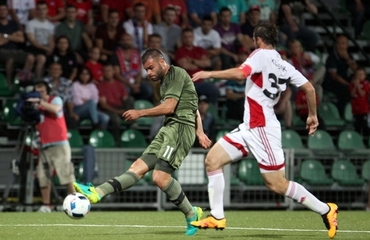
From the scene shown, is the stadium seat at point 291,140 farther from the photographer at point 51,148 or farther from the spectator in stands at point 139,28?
the photographer at point 51,148

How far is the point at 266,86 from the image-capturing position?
10891 millimetres

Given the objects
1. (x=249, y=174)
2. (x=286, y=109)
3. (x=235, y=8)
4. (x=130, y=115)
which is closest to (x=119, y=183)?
(x=130, y=115)

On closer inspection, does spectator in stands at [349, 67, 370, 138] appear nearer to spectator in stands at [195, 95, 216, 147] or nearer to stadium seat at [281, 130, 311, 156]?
stadium seat at [281, 130, 311, 156]

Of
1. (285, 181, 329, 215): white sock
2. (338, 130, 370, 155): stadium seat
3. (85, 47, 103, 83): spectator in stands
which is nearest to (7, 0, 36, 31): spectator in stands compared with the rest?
(85, 47, 103, 83): spectator in stands

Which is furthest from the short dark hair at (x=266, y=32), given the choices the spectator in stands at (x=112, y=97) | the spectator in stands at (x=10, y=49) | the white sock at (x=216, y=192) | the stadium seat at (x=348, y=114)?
the stadium seat at (x=348, y=114)

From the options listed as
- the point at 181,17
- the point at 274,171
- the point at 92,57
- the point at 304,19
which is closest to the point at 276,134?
the point at 274,171

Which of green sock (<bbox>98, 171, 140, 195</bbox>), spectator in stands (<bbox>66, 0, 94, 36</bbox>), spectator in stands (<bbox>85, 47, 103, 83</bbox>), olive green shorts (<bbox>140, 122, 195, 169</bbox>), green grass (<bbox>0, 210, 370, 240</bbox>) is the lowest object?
green grass (<bbox>0, 210, 370, 240</bbox>)

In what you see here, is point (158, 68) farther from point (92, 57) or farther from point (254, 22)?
point (254, 22)

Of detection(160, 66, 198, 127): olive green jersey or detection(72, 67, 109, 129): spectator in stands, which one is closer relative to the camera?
detection(160, 66, 198, 127): olive green jersey

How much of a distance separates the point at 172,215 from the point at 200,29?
6.05 meters

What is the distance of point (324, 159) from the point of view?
18.4 meters

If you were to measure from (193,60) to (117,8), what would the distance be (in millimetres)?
1990

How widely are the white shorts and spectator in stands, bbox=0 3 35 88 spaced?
8479 mm

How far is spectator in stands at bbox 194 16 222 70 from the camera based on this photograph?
2047 centimetres
